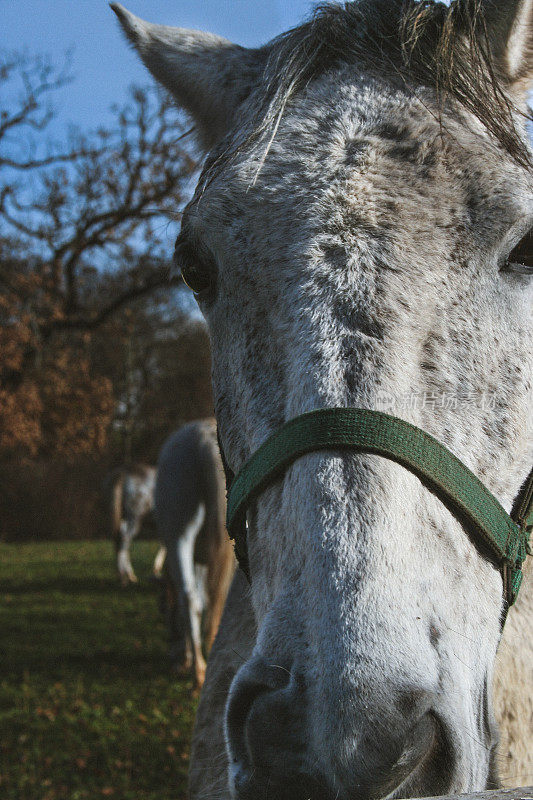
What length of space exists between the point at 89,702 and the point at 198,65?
6272 millimetres

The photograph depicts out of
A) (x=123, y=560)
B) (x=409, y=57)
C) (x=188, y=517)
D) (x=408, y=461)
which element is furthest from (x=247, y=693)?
(x=123, y=560)

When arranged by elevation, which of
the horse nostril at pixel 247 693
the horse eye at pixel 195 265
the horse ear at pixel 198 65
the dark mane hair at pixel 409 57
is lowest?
the horse nostril at pixel 247 693

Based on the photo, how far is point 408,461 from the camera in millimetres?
1271

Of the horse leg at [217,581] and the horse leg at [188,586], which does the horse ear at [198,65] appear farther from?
the horse leg at [188,586]

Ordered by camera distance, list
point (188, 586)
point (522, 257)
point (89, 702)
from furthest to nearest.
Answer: point (188, 586) → point (89, 702) → point (522, 257)

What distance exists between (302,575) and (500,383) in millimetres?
680

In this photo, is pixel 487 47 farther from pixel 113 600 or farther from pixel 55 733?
pixel 113 600

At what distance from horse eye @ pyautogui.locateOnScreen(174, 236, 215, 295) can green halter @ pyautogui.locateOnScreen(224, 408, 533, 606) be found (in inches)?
25.8

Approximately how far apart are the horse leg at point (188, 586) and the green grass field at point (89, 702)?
0.42 meters

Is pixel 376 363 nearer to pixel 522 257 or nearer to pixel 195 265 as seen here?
pixel 522 257

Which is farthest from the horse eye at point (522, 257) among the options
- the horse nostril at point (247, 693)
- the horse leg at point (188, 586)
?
the horse leg at point (188, 586)

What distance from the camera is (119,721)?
19.8ft

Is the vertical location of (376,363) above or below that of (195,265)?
below

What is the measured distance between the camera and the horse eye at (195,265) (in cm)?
188
